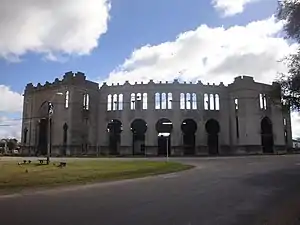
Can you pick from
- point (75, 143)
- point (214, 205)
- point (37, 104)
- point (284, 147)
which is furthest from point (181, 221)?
point (37, 104)

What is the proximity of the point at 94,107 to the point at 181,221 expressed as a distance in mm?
97217

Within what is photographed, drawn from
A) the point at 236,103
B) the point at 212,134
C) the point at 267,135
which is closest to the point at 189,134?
the point at 212,134

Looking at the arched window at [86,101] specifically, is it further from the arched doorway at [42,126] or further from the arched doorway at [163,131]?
the arched doorway at [163,131]

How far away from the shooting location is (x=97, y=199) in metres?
14.6

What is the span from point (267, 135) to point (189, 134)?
20.9m

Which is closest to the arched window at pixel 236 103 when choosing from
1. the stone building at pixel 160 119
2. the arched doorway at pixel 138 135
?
the stone building at pixel 160 119

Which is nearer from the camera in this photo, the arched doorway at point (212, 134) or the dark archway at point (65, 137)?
the dark archway at point (65, 137)

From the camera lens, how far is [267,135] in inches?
4008

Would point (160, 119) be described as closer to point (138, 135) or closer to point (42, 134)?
point (138, 135)

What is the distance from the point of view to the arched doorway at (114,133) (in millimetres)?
104688

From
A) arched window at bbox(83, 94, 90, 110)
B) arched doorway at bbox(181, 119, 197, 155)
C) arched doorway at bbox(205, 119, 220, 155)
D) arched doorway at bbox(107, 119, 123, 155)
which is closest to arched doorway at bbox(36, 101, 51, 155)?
arched window at bbox(83, 94, 90, 110)

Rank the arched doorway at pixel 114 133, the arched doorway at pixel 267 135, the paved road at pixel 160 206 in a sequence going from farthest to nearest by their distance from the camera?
the arched doorway at pixel 114 133 → the arched doorway at pixel 267 135 → the paved road at pixel 160 206

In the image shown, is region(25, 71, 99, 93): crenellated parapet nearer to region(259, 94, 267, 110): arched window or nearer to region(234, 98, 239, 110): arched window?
region(234, 98, 239, 110): arched window

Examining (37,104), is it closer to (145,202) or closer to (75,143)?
(75,143)
